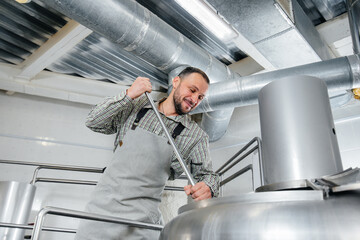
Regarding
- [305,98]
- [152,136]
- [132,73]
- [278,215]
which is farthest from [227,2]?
[132,73]

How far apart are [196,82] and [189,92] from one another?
0.06 meters

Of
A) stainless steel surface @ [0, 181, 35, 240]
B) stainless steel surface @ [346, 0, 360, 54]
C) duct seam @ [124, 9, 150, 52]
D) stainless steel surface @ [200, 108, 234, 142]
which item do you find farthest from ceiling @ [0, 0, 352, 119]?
stainless steel surface @ [0, 181, 35, 240]

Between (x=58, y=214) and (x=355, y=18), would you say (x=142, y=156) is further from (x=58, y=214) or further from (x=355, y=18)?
(x=355, y=18)

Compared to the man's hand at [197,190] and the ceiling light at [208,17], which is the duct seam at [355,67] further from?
the man's hand at [197,190]

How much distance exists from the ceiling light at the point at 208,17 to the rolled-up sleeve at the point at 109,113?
2.02 feet

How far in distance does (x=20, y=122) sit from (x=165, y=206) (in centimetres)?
160

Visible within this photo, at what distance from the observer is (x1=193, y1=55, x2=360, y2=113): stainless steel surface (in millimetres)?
1674

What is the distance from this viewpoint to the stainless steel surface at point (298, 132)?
0.77 m

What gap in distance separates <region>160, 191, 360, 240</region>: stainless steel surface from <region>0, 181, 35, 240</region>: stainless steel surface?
63.8 inches

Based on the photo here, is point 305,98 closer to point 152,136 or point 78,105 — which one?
point 152,136

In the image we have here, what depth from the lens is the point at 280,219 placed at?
571 mm

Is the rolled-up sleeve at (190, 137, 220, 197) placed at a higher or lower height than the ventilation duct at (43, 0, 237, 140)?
lower

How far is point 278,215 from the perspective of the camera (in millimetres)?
579

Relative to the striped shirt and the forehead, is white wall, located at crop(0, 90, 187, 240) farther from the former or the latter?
the forehead
